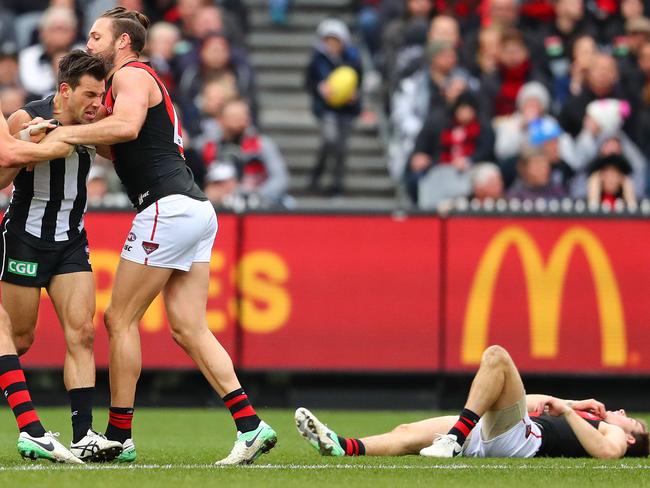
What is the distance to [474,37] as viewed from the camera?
18344 millimetres

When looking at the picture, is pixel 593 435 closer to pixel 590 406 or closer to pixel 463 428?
pixel 590 406

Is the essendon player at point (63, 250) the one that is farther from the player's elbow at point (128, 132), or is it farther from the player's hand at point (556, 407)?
the player's hand at point (556, 407)

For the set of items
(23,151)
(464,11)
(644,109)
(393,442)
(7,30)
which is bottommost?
(393,442)

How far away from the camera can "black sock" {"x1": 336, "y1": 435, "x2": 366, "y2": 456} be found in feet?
31.2

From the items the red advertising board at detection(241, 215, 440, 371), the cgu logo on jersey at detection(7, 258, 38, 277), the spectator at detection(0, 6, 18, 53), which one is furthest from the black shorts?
the spectator at detection(0, 6, 18, 53)

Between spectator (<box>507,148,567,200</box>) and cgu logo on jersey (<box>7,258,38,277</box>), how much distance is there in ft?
24.1

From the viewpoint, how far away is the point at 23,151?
868 cm

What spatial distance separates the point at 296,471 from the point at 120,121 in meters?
2.19

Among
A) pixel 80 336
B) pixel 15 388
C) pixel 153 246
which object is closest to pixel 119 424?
pixel 80 336

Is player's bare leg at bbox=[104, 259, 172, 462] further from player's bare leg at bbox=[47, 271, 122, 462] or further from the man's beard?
the man's beard

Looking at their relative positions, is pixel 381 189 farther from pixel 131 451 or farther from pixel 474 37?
pixel 131 451

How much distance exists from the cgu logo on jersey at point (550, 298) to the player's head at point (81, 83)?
6.08 meters

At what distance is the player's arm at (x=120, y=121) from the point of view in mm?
8680

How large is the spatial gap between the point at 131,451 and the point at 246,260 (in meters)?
5.26
